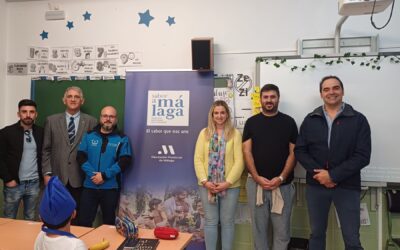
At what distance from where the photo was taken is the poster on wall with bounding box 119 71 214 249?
3383mm

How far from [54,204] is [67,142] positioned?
6.50 feet

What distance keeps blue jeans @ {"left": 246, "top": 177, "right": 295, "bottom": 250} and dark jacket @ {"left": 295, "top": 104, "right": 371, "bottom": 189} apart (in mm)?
315

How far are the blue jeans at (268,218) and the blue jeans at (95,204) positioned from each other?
1.36m

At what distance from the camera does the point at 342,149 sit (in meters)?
2.58

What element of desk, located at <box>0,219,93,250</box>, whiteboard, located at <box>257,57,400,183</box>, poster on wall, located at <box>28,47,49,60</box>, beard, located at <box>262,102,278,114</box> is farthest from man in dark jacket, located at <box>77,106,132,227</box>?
whiteboard, located at <box>257,57,400,183</box>

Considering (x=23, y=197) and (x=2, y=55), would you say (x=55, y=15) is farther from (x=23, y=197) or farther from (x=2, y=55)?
(x=23, y=197)

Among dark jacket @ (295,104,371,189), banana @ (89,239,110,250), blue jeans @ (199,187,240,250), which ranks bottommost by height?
blue jeans @ (199,187,240,250)

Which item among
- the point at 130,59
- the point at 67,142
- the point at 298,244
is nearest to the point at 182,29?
the point at 130,59

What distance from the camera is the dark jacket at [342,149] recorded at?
2525 millimetres

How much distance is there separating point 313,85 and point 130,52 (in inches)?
76.7

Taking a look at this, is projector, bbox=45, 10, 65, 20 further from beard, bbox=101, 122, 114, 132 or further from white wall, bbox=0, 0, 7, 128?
beard, bbox=101, 122, 114, 132

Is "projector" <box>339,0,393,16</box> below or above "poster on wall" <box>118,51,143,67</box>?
above

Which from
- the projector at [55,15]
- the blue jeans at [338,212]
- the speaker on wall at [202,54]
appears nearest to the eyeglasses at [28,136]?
the projector at [55,15]

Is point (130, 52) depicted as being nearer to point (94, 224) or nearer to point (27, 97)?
point (27, 97)
